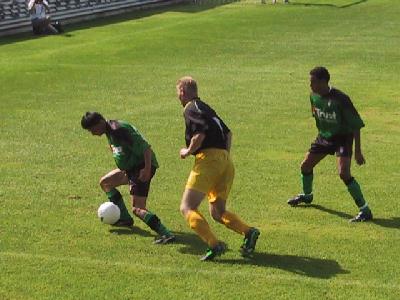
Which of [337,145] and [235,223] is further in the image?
[337,145]

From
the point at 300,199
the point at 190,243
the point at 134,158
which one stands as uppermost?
the point at 134,158

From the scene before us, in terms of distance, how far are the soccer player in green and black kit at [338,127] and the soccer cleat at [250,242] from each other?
204cm

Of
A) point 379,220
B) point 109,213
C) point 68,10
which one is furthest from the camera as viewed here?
point 68,10

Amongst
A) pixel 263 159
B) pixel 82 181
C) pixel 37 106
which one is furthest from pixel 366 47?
pixel 82 181

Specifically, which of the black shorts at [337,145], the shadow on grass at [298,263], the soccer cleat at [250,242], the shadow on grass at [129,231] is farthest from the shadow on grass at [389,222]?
the shadow on grass at [129,231]

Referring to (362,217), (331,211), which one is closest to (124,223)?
(331,211)

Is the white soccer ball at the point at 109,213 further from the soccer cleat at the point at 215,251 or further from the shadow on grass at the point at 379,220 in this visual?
the shadow on grass at the point at 379,220

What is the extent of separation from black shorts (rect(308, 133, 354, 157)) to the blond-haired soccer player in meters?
2.17

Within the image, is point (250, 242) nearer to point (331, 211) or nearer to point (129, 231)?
point (129, 231)

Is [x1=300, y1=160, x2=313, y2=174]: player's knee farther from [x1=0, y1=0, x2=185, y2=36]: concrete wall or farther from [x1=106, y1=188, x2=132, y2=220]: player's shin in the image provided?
[x1=0, y1=0, x2=185, y2=36]: concrete wall

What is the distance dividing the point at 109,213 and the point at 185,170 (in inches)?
132

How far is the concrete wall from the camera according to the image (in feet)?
116

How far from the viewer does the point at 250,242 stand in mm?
9273

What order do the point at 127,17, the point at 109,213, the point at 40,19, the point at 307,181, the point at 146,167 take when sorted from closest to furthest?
the point at 146,167 < the point at 109,213 < the point at 307,181 < the point at 40,19 < the point at 127,17
